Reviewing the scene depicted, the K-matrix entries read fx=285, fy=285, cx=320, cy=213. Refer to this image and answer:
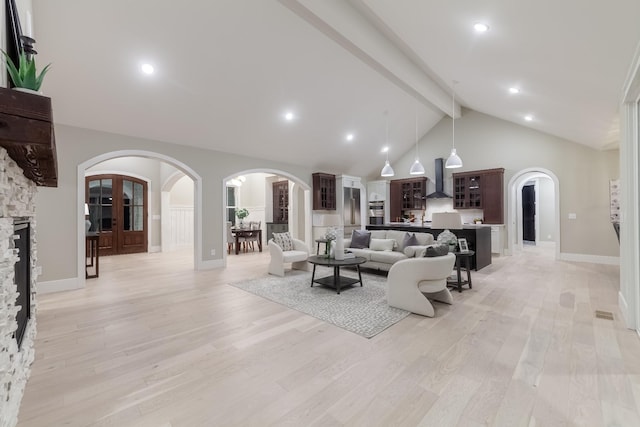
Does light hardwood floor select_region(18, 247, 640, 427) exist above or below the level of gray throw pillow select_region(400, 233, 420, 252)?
below

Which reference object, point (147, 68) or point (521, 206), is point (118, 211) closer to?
point (147, 68)

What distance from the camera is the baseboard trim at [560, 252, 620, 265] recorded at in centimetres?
616

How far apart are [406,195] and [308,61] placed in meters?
5.83

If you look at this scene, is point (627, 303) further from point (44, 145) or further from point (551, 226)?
point (551, 226)

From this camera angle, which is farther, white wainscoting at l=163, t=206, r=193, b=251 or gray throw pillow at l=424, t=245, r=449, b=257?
white wainscoting at l=163, t=206, r=193, b=251

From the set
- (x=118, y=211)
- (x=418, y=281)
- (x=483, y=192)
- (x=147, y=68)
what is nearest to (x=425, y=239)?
(x=418, y=281)

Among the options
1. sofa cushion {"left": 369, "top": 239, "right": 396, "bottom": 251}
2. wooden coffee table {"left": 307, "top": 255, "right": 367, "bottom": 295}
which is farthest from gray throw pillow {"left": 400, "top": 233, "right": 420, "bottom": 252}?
wooden coffee table {"left": 307, "top": 255, "right": 367, "bottom": 295}

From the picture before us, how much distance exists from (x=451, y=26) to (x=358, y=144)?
4711mm

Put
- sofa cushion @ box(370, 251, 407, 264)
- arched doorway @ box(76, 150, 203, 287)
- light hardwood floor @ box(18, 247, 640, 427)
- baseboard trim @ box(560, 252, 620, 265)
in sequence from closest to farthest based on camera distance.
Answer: light hardwood floor @ box(18, 247, 640, 427), arched doorway @ box(76, 150, 203, 287), sofa cushion @ box(370, 251, 407, 264), baseboard trim @ box(560, 252, 620, 265)

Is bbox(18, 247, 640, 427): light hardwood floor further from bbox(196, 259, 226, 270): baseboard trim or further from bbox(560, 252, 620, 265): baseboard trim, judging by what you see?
bbox(560, 252, 620, 265): baseboard trim

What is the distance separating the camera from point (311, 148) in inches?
288

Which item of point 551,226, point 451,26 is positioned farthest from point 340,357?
point 551,226

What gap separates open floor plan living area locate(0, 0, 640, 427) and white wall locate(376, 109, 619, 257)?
43 millimetres

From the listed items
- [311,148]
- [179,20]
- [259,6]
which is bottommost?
[311,148]
